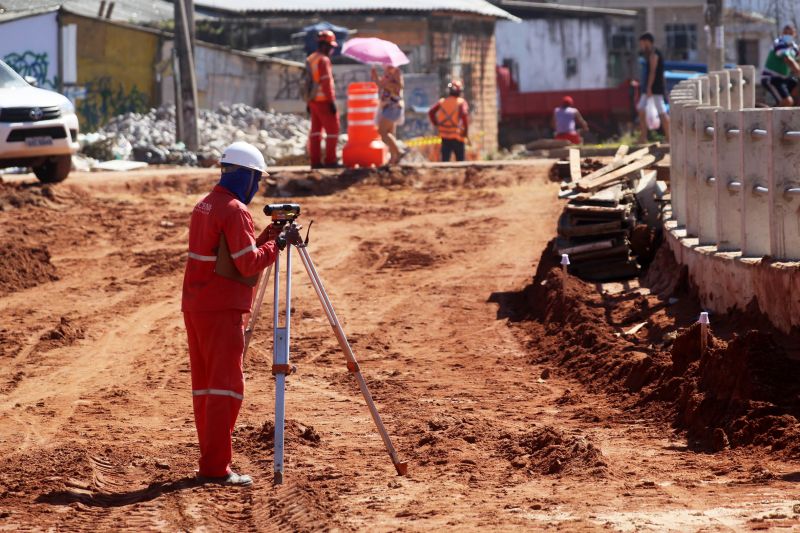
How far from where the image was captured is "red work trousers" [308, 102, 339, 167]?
69.0ft

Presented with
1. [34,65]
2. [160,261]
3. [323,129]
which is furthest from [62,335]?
[34,65]

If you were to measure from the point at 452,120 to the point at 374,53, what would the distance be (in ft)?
5.92

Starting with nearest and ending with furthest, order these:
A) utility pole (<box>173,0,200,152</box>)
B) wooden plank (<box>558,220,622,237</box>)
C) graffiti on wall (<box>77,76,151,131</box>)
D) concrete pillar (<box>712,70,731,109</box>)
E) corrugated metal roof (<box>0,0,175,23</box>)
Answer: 1. wooden plank (<box>558,220,622,237</box>)
2. concrete pillar (<box>712,70,731,109</box>)
3. utility pole (<box>173,0,200,152</box>)
4. graffiti on wall (<box>77,76,151,131</box>)
5. corrugated metal roof (<box>0,0,175,23</box>)

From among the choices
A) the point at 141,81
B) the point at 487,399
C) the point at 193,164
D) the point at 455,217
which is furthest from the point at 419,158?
the point at 487,399

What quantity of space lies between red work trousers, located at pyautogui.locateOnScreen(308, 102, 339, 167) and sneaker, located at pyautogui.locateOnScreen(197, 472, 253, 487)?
1361 cm

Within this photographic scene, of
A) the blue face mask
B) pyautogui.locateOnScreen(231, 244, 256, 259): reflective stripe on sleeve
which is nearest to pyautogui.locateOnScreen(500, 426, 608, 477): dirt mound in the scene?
pyautogui.locateOnScreen(231, 244, 256, 259): reflective stripe on sleeve

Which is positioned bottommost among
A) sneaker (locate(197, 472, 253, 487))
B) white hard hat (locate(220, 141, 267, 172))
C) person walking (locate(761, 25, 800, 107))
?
sneaker (locate(197, 472, 253, 487))

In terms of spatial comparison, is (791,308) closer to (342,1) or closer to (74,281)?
(74,281)

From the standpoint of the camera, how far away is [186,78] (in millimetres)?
26328

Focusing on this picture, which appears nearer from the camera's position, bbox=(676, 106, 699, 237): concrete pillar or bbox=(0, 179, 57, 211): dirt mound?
bbox=(676, 106, 699, 237): concrete pillar

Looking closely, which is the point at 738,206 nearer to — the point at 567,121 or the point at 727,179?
the point at 727,179

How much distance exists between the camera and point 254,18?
1492 inches

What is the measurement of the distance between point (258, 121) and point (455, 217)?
1382cm

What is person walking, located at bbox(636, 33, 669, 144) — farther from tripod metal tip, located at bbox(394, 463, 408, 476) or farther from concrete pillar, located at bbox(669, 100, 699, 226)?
tripod metal tip, located at bbox(394, 463, 408, 476)
